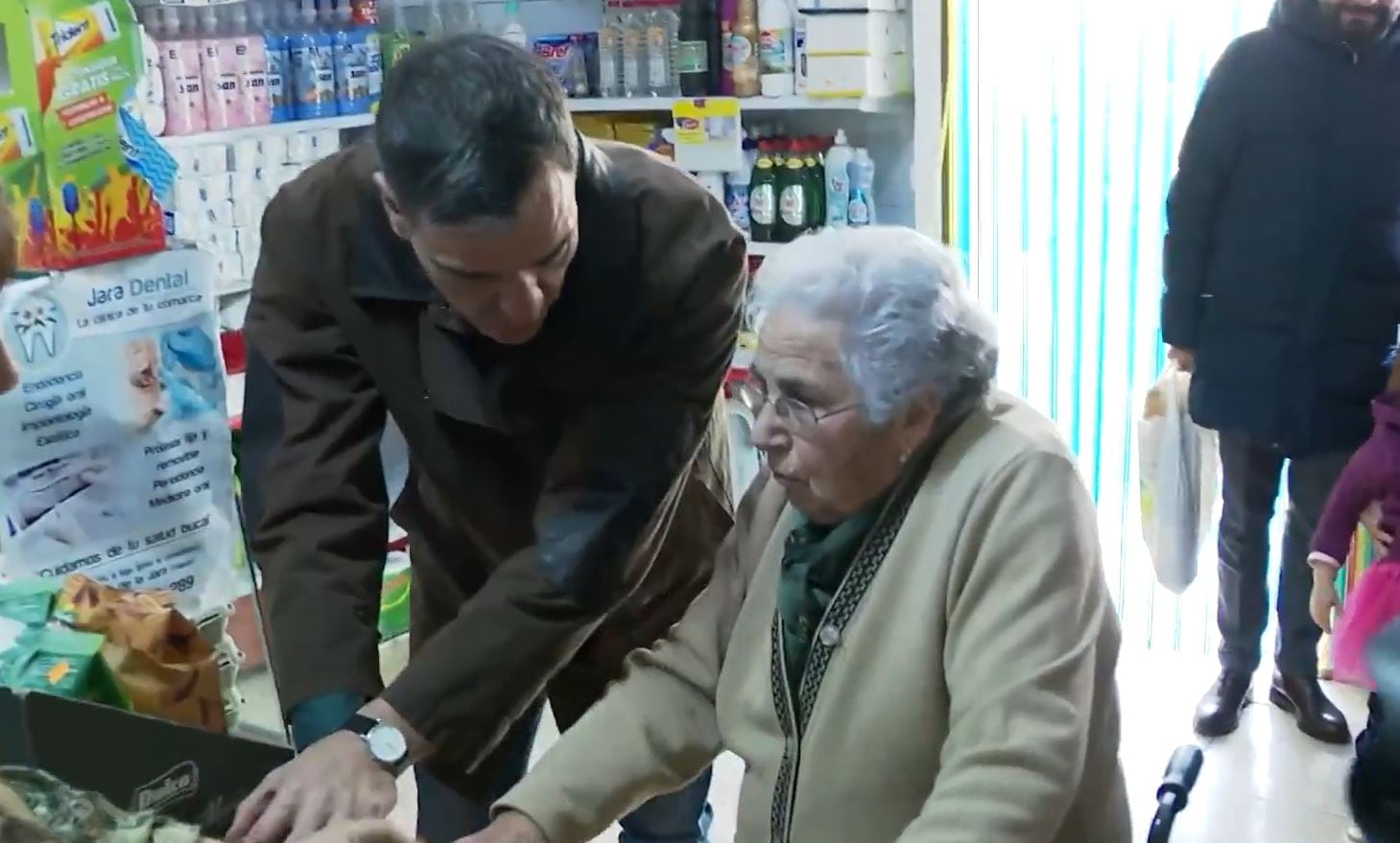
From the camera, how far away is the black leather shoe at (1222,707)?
9.84 feet

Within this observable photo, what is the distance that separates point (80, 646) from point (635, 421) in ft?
2.58

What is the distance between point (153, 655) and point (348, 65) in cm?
174

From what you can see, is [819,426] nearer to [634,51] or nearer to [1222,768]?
[1222,768]

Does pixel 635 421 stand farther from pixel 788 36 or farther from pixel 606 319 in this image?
pixel 788 36

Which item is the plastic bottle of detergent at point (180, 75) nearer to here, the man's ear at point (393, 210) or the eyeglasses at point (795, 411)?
the man's ear at point (393, 210)

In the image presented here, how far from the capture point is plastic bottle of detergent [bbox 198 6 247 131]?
115 inches

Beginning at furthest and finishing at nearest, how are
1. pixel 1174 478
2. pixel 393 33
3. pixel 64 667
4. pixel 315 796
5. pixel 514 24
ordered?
pixel 514 24, pixel 393 33, pixel 1174 478, pixel 64 667, pixel 315 796

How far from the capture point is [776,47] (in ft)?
10.4

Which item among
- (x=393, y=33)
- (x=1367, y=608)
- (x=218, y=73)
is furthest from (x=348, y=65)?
(x=1367, y=608)

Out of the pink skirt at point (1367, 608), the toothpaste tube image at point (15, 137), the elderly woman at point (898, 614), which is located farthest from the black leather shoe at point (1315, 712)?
the toothpaste tube image at point (15, 137)

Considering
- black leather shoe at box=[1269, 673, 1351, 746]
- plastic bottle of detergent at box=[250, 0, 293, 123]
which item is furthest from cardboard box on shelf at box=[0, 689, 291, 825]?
black leather shoe at box=[1269, 673, 1351, 746]

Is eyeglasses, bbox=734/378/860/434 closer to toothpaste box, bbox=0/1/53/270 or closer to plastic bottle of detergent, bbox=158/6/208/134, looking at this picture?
toothpaste box, bbox=0/1/53/270

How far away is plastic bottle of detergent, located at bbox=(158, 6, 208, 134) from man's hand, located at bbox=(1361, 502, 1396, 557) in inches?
88.8

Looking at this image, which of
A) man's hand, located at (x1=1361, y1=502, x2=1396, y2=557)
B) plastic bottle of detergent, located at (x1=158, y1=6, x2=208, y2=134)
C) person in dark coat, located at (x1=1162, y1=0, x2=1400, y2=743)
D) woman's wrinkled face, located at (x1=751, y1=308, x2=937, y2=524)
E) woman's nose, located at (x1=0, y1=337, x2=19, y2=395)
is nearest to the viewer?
woman's nose, located at (x1=0, y1=337, x2=19, y2=395)
